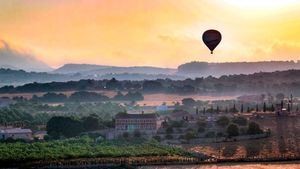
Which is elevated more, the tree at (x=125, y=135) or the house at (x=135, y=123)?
the house at (x=135, y=123)

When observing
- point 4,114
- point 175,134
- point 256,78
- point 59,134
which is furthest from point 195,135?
point 256,78

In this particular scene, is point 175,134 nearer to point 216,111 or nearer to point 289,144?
point 289,144

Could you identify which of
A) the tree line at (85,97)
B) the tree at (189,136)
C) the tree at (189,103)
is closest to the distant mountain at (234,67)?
the tree line at (85,97)

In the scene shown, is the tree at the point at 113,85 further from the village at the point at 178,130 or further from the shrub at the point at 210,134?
the shrub at the point at 210,134

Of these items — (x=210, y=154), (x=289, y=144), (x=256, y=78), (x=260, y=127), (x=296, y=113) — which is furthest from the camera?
(x=256, y=78)

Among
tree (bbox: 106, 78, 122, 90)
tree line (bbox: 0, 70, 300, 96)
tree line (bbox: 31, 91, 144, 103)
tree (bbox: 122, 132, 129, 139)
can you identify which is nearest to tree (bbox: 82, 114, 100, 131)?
tree (bbox: 122, 132, 129, 139)

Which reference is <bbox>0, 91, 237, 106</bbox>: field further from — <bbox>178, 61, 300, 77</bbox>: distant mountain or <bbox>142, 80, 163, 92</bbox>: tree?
<bbox>178, 61, 300, 77</bbox>: distant mountain
